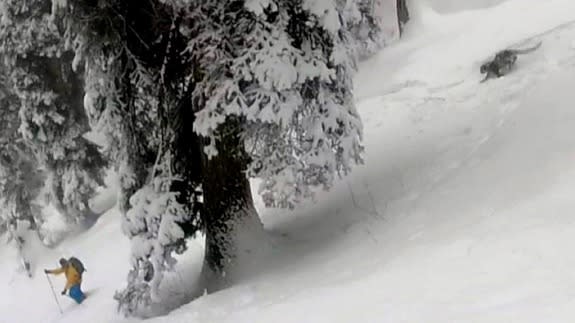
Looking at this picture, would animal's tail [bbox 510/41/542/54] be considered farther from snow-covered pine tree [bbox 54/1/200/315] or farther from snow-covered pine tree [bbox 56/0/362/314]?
snow-covered pine tree [bbox 54/1/200/315]

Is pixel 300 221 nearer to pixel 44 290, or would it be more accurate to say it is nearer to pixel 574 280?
pixel 574 280

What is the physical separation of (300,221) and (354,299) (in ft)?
12.7

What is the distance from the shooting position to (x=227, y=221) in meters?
8.90

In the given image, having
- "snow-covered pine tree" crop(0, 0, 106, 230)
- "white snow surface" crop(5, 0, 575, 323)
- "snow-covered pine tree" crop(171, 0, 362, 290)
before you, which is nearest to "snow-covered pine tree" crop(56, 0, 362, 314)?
"snow-covered pine tree" crop(171, 0, 362, 290)

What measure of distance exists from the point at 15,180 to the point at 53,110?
8.22 ft

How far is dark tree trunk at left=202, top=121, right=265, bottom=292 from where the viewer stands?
8.77m

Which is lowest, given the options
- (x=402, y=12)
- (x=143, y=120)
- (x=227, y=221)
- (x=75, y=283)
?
(x=75, y=283)

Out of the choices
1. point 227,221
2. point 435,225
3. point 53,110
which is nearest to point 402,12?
point 53,110

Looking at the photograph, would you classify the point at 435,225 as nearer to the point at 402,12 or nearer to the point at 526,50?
the point at 526,50

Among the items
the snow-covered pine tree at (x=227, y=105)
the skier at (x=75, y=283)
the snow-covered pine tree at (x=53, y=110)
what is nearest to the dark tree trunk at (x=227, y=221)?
the snow-covered pine tree at (x=227, y=105)

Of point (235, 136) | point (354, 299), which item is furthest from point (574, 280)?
point (235, 136)

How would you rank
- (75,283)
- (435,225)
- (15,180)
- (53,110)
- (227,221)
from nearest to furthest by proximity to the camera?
(435,225) → (227,221) → (75,283) → (53,110) → (15,180)

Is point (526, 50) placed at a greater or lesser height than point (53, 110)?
lesser

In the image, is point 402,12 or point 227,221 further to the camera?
point 402,12
